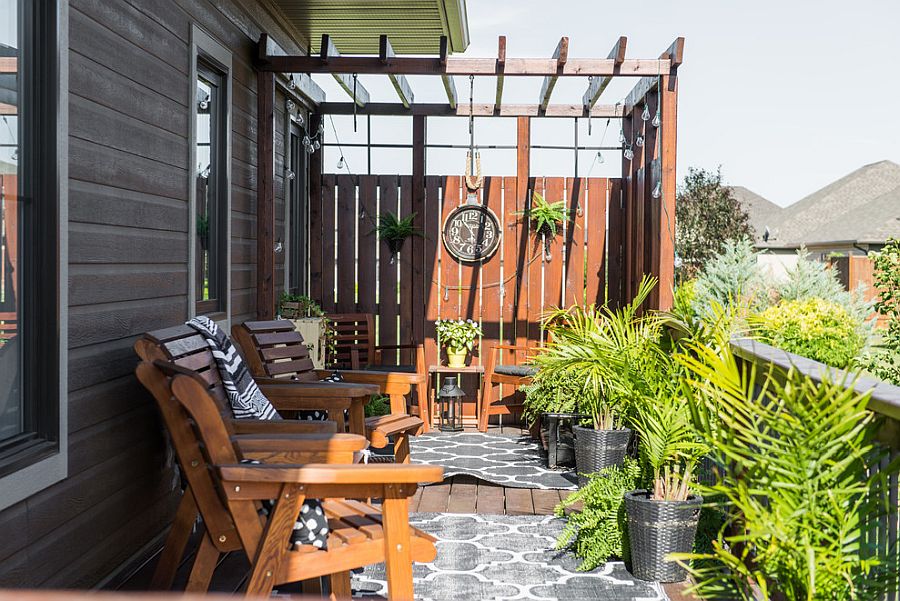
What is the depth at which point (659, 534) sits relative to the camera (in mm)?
3615

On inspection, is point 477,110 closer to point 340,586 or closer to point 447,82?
point 447,82

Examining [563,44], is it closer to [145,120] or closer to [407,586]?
[145,120]

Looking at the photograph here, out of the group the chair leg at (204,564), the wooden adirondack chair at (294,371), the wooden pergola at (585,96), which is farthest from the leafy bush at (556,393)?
the chair leg at (204,564)

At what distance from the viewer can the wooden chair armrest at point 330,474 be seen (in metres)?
2.55

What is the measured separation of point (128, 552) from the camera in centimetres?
367

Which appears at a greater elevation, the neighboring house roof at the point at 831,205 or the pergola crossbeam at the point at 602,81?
the neighboring house roof at the point at 831,205

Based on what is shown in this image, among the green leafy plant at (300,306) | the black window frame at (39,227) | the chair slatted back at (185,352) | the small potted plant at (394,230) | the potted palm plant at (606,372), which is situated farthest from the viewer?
the small potted plant at (394,230)

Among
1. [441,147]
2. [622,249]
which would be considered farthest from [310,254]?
[622,249]

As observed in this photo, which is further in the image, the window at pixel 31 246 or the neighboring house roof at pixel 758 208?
the neighboring house roof at pixel 758 208

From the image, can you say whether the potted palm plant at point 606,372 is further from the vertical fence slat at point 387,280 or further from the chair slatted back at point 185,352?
the vertical fence slat at point 387,280

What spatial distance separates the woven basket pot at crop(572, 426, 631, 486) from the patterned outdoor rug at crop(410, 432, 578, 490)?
18 cm

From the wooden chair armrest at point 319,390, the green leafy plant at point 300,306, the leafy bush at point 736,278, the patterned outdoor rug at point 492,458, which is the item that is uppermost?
the leafy bush at point 736,278

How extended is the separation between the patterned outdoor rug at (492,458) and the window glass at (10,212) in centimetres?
298

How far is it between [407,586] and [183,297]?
84.5 inches
